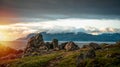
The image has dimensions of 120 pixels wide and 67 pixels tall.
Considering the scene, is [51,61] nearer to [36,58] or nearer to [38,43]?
[36,58]

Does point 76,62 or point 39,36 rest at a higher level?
point 39,36

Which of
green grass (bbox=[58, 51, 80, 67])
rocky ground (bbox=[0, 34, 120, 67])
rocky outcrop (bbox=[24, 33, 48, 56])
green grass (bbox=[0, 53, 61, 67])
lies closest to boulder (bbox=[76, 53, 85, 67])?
rocky ground (bbox=[0, 34, 120, 67])

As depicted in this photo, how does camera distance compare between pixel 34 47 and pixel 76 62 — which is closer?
pixel 76 62

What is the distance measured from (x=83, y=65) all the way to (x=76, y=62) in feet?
24.0

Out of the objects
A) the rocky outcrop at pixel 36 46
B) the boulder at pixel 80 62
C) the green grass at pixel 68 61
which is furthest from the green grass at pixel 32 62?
the boulder at pixel 80 62

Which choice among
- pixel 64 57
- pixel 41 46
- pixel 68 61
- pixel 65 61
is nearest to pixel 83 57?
pixel 68 61

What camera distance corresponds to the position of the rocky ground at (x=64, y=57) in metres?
131

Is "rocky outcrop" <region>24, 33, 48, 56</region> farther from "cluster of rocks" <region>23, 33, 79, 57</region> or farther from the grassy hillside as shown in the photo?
the grassy hillside

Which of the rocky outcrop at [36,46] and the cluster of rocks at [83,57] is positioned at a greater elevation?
the rocky outcrop at [36,46]

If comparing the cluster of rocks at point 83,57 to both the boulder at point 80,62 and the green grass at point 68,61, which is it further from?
the green grass at point 68,61

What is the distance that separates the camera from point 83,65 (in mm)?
129250

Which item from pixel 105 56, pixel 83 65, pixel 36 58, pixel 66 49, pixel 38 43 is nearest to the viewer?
pixel 83 65

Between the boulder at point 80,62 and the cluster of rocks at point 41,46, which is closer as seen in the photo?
the boulder at point 80,62

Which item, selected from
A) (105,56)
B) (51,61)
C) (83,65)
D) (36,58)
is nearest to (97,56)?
(105,56)
